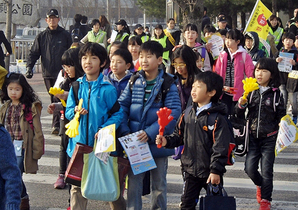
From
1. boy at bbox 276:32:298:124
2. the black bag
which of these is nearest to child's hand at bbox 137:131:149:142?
the black bag

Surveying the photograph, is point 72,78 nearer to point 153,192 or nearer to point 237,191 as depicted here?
point 153,192

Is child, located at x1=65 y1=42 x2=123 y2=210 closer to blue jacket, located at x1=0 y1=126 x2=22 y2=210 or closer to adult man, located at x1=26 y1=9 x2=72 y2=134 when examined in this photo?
blue jacket, located at x1=0 y1=126 x2=22 y2=210

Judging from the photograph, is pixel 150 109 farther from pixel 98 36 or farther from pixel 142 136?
pixel 98 36

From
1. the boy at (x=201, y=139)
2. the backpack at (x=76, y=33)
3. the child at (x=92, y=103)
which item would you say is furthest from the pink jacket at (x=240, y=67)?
the backpack at (x=76, y=33)

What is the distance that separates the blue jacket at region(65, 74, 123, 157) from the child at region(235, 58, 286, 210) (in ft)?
4.84

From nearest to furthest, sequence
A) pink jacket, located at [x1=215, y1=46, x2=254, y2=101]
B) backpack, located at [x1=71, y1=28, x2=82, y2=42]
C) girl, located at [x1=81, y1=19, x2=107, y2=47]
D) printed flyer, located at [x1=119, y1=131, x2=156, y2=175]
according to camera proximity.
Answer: printed flyer, located at [x1=119, y1=131, x2=156, y2=175], pink jacket, located at [x1=215, y1=46, x2=254, y2=101], girl, located at [x1=81, y1=19, x2=107, y2=47], backpack, located at [x1=71, y1=28, x2=82, y2=42]

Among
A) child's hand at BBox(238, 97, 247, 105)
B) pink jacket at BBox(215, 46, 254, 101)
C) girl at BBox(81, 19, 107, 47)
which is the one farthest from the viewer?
girl at BBox(81, 19, 107, 47)

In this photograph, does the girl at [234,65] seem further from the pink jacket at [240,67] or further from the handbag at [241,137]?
the handbag at [241,137]

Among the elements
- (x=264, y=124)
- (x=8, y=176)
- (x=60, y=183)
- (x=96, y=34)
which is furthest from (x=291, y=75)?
(x=8, y=176)

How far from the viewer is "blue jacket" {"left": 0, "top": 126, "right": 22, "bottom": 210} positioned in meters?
3.03

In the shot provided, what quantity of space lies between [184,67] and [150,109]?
871 mm

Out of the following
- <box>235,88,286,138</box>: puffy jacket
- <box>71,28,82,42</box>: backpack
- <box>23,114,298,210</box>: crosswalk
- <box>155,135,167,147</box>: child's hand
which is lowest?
<box>23,114,298,210</box>: crosswalk

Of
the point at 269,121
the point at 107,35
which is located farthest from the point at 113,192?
the point at 107,35

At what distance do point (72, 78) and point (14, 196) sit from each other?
2.76 m
